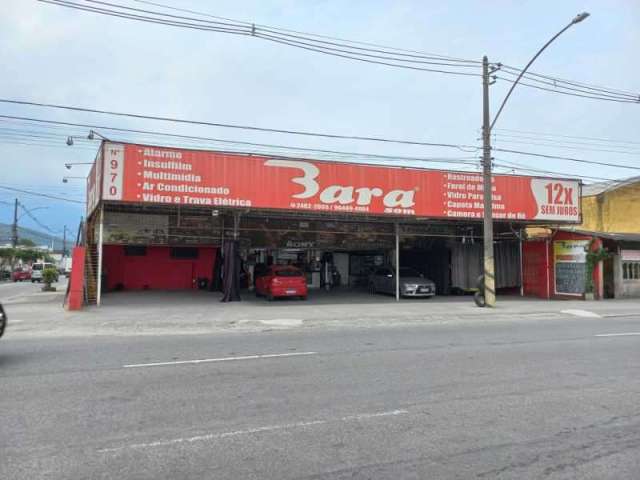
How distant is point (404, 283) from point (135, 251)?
1314cm

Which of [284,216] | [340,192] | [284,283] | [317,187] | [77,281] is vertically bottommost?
[284,283]

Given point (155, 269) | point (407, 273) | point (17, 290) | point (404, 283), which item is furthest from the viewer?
point (17, 290)

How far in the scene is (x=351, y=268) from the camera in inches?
1318

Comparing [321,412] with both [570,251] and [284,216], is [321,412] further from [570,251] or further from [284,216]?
[570,251]

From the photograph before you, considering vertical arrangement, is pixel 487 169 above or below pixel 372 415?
above

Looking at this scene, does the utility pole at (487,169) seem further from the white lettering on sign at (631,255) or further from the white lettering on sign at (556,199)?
the white lettering on sign at (631,255)

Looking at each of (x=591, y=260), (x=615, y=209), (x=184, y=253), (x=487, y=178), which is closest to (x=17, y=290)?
(x=184, y=253)

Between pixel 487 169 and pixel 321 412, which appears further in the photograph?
pixel 487 169

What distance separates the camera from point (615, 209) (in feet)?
102

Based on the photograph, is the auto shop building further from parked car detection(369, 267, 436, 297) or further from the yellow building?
the yellow building

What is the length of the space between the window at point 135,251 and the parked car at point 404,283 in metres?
11.5

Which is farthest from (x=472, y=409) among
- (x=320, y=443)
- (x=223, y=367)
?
(x=223, y=367)

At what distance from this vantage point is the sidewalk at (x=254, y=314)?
543 inches

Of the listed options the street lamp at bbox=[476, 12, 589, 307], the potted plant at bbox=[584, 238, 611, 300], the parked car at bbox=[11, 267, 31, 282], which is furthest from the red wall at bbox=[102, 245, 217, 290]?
the parked car at bbox=[11, 267, 31, 282]
